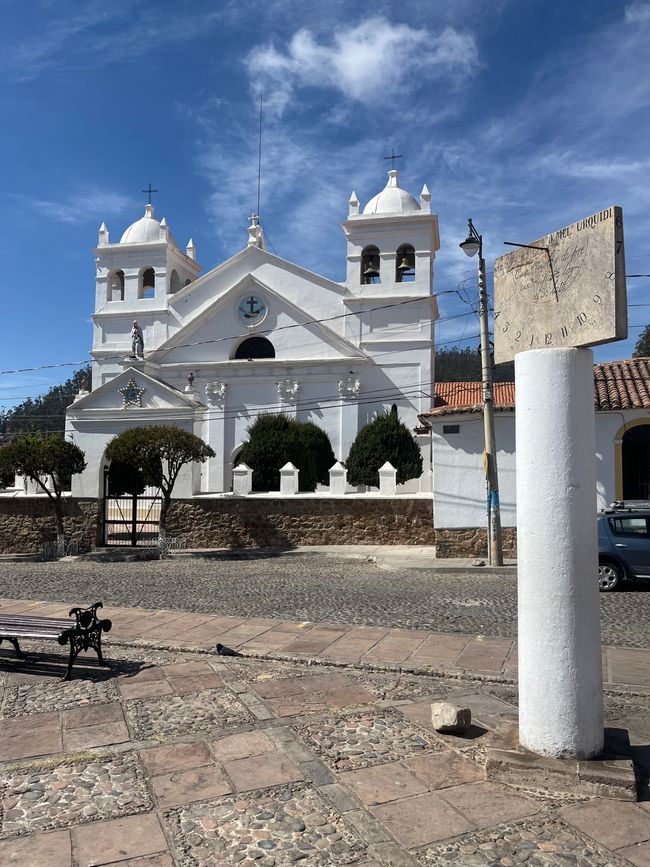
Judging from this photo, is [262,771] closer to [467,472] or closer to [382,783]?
[382,783]

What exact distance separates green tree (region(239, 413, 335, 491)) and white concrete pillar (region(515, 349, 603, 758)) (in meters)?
22.2

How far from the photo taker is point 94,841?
3.14 m

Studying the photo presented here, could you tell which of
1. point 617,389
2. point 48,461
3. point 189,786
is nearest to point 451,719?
point 189,786

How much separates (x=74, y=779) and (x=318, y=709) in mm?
1751

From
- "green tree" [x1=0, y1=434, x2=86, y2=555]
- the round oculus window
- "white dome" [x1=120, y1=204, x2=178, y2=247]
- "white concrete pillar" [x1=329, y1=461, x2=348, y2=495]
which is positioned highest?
"white dome" [x1=120, y1=204, x2=178, y2=247]

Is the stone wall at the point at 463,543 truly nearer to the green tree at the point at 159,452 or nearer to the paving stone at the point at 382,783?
the green tree at the point at 159,452

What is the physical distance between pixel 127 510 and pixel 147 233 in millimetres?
17103

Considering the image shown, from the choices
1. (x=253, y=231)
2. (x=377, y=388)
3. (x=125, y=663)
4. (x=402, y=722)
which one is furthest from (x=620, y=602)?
(x=253, y=231)

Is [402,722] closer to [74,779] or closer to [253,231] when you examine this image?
[74,779]

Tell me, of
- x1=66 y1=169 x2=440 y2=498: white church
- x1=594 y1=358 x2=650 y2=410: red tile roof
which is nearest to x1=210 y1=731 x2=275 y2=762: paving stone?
x1=594 y1=358 x2=650 y2=410: red tile roof

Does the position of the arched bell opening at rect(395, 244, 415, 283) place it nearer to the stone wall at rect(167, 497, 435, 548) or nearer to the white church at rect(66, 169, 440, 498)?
the white church at rect(66, 169, 440, 498)

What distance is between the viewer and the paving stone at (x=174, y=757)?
395cm

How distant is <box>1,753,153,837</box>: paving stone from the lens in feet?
11.0

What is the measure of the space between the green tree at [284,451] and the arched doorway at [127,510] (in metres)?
5.67
